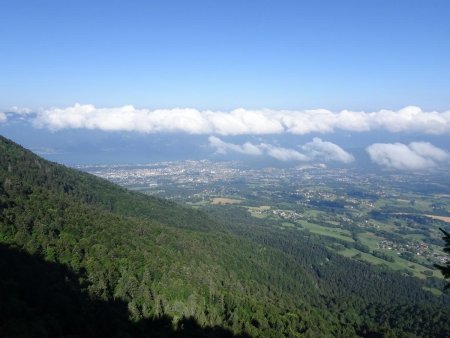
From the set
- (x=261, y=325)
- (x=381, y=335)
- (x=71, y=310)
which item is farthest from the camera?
(x=381, y=335)

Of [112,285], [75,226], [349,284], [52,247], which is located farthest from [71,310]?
[349,284]

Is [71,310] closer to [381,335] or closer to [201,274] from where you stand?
[201,274]

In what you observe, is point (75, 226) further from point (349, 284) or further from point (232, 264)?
point (349, 284)

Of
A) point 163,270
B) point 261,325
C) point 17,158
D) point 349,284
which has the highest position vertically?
point 17,158

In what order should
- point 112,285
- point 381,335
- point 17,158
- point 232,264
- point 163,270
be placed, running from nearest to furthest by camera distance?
point 112,285
point 163,270
point 381,335
point 232,264
point 17,158

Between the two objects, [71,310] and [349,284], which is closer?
[71,310]

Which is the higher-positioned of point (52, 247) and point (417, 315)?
point (52, 247)
